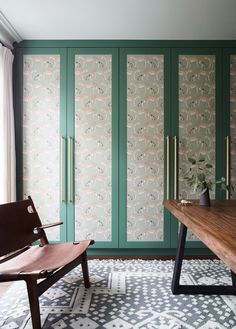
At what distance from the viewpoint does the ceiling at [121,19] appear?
2377 mm

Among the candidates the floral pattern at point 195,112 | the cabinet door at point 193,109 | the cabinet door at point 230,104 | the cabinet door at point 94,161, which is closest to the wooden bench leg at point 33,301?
the cabinet door at point 94,161

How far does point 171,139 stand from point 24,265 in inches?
77.5

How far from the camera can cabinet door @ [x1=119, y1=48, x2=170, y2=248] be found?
2943 millimetres

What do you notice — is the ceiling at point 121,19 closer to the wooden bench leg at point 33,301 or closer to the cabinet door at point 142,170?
the cabinet door at point 142,170

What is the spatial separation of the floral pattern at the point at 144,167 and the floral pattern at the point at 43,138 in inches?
32.1

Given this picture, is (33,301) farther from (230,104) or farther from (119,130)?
(230,104)

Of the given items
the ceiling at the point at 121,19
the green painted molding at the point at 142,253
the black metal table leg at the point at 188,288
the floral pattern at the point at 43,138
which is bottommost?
the green painted molding at the point at 142,253

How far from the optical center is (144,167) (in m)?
2.95

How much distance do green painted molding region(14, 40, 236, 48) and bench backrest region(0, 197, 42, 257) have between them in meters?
1.82

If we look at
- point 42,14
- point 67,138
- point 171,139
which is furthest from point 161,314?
point 42,14

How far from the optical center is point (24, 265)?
1692 mm

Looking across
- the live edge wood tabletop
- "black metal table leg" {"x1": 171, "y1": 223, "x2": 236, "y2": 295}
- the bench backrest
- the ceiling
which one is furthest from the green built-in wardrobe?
the live edge wood tabletop

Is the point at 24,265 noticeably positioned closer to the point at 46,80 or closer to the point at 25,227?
the point at 25,227

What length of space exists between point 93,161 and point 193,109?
126 centimetres
